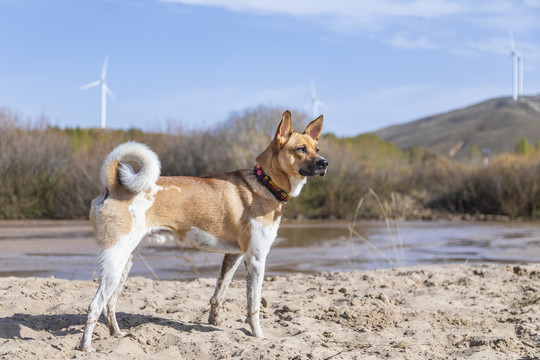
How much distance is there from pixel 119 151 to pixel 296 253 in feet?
29.8

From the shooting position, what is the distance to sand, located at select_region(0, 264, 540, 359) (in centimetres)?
561

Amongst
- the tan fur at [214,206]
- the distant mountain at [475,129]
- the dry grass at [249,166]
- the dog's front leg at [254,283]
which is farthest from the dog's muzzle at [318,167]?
the distant mountain at [475,129]

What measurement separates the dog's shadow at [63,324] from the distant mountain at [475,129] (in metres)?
95.8

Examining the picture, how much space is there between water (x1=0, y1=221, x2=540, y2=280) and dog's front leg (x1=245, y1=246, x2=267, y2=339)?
430 cm

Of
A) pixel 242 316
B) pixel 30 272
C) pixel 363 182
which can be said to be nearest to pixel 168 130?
pixel 363 182

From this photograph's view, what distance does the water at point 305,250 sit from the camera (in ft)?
38.9

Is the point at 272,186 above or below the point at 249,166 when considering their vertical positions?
above

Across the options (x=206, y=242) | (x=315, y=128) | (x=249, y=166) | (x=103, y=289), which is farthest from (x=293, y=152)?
(x=249, y=166)

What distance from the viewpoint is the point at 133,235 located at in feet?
18.0

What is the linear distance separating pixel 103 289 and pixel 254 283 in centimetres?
139

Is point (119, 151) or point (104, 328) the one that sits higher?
point (119, 151)

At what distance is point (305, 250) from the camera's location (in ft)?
48.7

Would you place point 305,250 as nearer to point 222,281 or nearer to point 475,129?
point 222,281

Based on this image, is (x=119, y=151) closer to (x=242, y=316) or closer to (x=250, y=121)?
(x=242, y=316)
